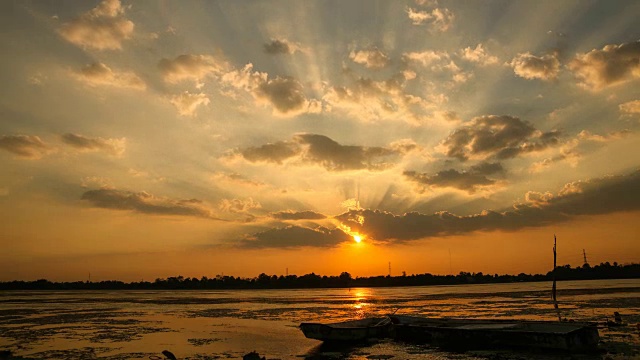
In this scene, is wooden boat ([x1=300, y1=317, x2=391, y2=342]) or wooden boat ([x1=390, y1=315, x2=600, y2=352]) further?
wooden boat ([x1=300, y1=317, x2=391, y2=342])

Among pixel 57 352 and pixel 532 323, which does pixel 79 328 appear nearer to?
pixel 57 352

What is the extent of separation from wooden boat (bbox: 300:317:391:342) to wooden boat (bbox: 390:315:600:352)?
84cm

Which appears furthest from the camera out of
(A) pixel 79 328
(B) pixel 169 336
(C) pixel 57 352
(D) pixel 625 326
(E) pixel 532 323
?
(A) pixel 79 328

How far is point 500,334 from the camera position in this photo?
23547 mm

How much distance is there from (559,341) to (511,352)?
220 centimetres

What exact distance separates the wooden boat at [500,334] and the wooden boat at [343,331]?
0.84m

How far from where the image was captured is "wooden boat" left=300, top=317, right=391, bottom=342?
26.2 m

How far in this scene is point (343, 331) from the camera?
2669 centimetres

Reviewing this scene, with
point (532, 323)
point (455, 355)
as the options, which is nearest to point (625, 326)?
point (532, 323)

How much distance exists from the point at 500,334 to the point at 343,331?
8.31m

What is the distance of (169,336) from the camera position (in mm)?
31266

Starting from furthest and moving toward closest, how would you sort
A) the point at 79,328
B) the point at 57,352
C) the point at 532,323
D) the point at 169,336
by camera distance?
the point at 79,328 → the point at 169,336 → the point at 532,323 → the point at 57,352

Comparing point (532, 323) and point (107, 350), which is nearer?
point (107, 350)

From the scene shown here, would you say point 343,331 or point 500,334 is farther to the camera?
point 343,331
